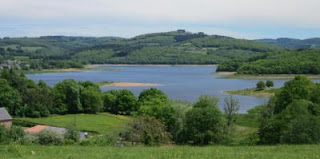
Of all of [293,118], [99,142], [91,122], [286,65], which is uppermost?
[99,142]

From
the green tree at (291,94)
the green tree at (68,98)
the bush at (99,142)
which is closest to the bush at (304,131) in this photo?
the bush at (99,142)

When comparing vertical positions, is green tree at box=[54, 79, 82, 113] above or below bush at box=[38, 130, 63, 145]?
below

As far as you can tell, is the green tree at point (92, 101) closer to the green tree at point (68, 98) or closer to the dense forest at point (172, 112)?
the dense forest at point (172, 112)

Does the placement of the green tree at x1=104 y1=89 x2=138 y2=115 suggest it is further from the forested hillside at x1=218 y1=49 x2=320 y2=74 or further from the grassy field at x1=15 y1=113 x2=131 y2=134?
the forested hillside at x1=218 y1=49 x2=320 y2=74

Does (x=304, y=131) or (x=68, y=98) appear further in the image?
(x=68, y=98)

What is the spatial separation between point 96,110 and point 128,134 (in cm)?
3980

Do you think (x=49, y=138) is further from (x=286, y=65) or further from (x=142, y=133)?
(x=286, y=65)

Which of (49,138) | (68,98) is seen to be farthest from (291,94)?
(68,98)

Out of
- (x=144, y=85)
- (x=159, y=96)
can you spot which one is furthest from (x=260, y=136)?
(x=144, y=85)

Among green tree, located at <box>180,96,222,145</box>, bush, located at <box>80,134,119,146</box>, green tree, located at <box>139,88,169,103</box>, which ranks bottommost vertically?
green tree, located at <box>139,88,169,103</box>

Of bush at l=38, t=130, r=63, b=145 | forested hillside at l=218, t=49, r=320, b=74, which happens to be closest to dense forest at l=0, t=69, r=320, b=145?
bush at l=38, t=130, r=63, b=145

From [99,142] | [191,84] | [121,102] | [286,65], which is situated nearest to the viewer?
[99,142]

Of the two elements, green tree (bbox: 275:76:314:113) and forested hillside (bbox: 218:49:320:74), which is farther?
forested hillside (bbox: 218:49:320:74)

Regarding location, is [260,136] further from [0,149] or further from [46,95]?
[46,95]
